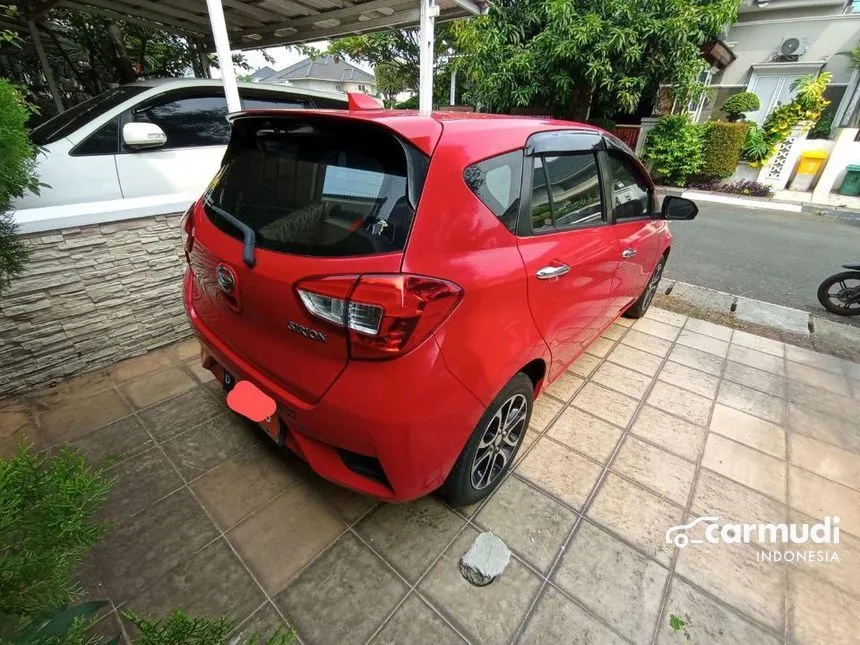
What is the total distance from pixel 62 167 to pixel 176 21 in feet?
12.6

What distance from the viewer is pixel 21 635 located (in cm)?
71

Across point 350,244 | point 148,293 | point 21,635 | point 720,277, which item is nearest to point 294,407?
point 350,244

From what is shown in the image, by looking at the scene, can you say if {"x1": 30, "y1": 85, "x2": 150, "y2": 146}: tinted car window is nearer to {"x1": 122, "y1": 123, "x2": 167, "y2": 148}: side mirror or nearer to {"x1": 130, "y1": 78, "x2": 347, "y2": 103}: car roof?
{"x1": 130, "y1": 78, "x2": 347, "y2": 103}: car roof

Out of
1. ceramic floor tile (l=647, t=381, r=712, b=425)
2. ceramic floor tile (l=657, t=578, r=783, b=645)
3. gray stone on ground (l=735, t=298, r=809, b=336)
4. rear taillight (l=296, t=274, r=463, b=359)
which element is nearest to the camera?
rear taillight (l=296, t=274, r=463, b=359)

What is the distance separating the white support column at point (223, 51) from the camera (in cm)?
274

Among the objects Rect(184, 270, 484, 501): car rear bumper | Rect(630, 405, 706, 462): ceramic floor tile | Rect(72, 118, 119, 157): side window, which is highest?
Rect(72, 118, 119, 157): side window

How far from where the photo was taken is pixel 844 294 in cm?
418

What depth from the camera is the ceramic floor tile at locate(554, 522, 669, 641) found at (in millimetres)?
1464

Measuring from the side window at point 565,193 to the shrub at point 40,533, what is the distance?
1.67m

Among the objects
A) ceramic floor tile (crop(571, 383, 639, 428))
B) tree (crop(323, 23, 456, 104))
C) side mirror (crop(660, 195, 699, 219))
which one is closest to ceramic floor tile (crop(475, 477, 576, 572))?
ceramic floor tile (crop(571, 383, 639, 428))

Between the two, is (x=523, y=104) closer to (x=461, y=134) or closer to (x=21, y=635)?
(x=461, y=134)

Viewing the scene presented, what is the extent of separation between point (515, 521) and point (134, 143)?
332 cm

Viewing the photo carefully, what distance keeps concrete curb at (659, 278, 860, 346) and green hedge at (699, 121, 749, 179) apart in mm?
9171

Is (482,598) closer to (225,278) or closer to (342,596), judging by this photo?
(342,596)
